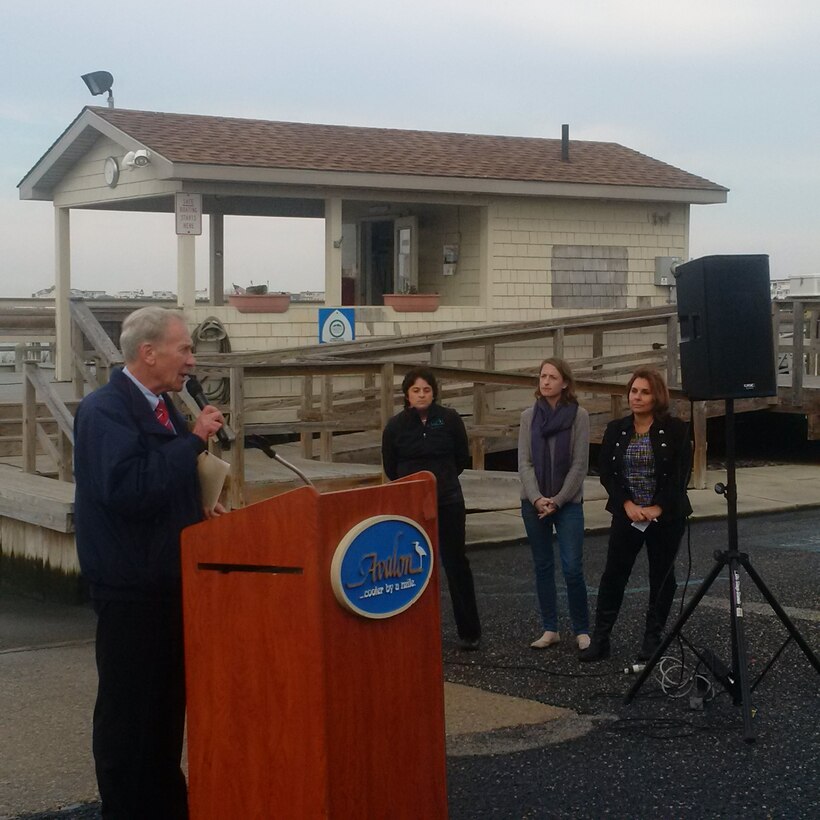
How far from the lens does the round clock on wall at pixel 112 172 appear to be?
16.7m

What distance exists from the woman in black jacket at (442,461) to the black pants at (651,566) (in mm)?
785

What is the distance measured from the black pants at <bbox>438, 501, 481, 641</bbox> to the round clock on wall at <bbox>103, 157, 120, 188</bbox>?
10.5 meters

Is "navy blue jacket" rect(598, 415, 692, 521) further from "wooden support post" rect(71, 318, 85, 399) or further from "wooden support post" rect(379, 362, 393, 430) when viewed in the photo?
"wooden support post" rect(71, 318, 85, 399)

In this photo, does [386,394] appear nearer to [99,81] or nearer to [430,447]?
[430,447]

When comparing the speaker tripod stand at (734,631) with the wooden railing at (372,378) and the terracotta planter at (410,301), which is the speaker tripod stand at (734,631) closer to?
the wooden railing at (372,378)

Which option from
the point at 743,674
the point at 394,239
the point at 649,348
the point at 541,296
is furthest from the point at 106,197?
the point at 743,674

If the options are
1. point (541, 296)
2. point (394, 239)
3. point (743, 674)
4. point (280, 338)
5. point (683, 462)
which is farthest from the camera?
point (394, 239)

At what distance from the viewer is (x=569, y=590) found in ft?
24.9

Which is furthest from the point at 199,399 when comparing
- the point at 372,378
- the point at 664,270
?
the point at 664,270

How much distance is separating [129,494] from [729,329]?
11.3ft

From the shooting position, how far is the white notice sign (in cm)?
1548

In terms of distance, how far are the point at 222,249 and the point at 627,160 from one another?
6233mm

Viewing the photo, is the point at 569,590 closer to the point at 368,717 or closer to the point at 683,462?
the point at 683,462

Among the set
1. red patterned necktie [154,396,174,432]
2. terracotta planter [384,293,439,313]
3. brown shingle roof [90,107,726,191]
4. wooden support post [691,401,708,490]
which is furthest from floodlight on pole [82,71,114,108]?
red patterned necktie [154,396,174,432]
